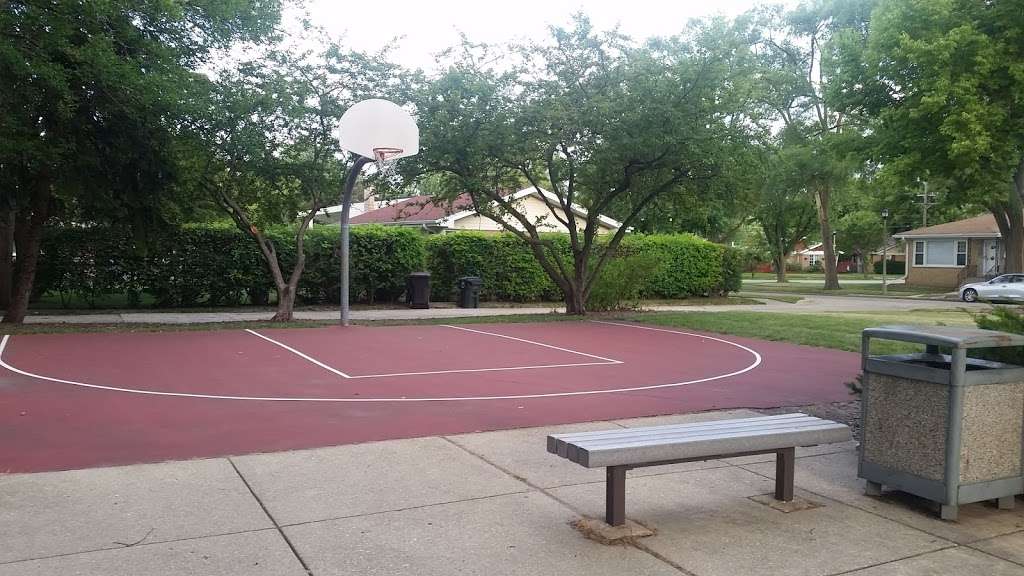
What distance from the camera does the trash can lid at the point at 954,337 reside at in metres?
4.96

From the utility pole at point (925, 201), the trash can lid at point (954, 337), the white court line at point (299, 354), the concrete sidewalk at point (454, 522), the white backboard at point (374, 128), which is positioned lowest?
the white court line at point (299, 354)

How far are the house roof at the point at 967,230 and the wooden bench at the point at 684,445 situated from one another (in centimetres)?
4842

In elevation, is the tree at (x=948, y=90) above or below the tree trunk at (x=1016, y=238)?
above

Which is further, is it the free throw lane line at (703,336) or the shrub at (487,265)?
the shrub at (487,265)

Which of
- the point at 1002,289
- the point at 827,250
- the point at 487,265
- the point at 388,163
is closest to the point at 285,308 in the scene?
the point at 388,163

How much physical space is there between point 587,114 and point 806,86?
30010mm

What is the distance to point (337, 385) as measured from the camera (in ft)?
33.9

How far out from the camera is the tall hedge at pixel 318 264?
2209 centimetres

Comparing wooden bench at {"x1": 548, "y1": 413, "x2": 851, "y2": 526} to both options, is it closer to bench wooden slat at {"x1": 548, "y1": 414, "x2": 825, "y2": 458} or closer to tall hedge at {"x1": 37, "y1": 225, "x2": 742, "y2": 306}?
bench wooden slat at {"x1": 548, "y1": 414, "x2": 825, "y2": 458}

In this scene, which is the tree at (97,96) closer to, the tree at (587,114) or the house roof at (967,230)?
the tree at (587,114)

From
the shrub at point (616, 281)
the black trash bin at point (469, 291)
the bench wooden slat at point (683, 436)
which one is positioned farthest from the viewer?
the black trash bin at point (469, 291)

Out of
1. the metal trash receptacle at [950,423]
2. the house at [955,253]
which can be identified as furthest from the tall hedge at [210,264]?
the house at [955,253]

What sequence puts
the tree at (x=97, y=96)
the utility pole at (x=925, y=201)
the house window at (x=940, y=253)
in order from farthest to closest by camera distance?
the utility pole at (x=925, y=201) < the house window at (x=940, y=253) < the tree at (x=97, y=96)

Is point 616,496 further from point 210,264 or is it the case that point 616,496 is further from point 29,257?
point 210,264
